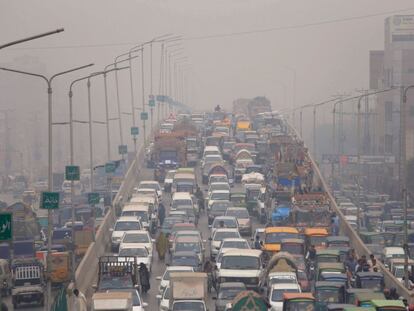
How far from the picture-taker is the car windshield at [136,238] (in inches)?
1865

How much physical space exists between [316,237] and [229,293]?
12351 mm

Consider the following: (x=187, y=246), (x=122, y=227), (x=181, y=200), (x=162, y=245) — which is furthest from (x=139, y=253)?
(x=181, y=200)

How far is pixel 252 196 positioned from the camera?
62.5 meters

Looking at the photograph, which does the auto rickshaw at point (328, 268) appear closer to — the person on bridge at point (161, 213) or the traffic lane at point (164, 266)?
the traffic lane at point (164, 266)

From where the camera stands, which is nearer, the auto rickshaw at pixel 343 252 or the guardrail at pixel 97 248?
the guardrail at pixel 97 248

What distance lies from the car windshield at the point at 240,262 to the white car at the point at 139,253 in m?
3.09

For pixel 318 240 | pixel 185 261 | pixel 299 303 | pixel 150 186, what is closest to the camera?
pixel 299 303

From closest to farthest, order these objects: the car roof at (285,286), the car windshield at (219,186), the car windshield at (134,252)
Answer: the car roof at (285,286)
the car windshield at (134,252)
the car windshield at (219,186)

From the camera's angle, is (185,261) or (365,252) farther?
(365,252)

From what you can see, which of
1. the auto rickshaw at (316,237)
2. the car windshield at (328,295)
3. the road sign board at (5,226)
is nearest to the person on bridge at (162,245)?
the auto rickshaw at (316,237)

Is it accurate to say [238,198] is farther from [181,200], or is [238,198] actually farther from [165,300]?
[165,300]

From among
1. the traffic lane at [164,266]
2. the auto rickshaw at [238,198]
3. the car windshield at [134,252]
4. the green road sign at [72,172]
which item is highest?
the green road sign at [72,172]

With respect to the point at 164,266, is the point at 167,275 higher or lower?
higher

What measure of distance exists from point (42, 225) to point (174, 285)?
25.2m
